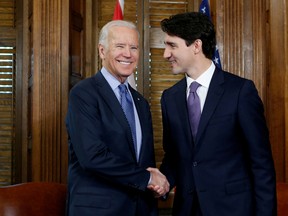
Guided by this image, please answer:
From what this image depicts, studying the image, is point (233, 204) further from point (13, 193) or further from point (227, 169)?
point (13, 193)

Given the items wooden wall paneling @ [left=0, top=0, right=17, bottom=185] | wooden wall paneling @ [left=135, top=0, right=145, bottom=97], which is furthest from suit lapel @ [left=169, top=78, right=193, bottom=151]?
wooden wall paneling @ [left=0, top=0, right=17, bottom=185]

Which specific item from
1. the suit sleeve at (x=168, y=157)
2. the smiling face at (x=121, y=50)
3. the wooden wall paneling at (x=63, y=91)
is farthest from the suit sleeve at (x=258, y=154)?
the wooden wall paneling at (x=63, y=91)

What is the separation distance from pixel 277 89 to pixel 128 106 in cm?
182

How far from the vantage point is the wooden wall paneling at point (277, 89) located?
11.3 ft

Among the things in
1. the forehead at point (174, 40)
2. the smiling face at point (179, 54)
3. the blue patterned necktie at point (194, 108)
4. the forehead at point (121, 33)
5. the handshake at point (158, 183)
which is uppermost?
the forehead at point (121, 33)

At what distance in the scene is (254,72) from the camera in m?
3.89

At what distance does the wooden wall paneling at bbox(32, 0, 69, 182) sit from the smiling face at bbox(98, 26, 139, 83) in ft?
6.31

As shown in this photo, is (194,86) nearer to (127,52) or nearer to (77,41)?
(127,52)

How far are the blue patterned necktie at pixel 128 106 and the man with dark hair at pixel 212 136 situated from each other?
165 mm

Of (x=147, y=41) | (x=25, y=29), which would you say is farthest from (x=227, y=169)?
(x=25, y=29)

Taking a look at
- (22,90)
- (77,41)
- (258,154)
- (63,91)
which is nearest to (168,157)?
(258,154)

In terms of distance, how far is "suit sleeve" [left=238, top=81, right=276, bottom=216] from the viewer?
1.79 meters

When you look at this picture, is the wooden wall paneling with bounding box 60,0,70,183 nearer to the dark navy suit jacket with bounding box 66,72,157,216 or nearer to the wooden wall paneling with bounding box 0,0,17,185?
the wooden wall paneling with bounding box 0,0,17,185

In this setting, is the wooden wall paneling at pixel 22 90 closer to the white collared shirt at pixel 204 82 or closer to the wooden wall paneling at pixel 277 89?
the wooden wall paneling at pixel 277 89
